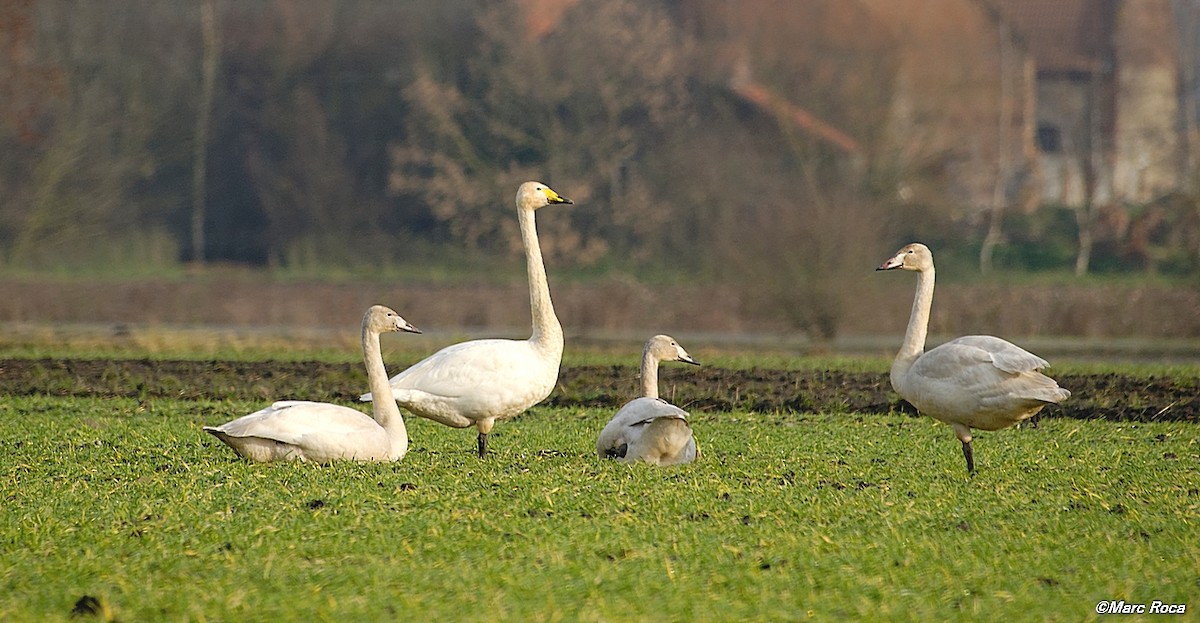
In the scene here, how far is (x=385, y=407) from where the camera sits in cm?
888

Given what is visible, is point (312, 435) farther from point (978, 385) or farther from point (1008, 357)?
point (1008, 357)

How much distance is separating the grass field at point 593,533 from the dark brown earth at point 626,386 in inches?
106

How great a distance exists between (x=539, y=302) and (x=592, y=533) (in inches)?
139

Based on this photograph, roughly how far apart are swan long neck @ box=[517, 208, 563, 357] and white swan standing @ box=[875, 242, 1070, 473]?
2297 millimetres

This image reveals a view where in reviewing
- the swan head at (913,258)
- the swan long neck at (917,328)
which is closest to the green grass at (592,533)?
the swan long neck at (917,328)

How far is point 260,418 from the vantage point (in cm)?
838

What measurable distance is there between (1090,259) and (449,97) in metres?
17.4

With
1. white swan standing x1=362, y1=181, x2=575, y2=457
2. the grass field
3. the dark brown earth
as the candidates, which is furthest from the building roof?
white swan standing x1=362, y1=181, x2=575, y2=457

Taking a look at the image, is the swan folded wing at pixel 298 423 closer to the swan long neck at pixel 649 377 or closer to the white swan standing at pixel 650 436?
the white swan standing at pixel 650 436

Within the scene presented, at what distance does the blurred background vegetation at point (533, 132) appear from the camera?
120 ft

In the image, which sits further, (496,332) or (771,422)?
(496,332)

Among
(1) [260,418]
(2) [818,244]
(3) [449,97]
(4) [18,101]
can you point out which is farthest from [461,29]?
(1) [260,418]

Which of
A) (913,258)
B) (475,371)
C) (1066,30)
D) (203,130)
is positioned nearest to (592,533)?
(475,371)

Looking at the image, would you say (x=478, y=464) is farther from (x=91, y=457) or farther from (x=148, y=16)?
(x=148, y=16)
